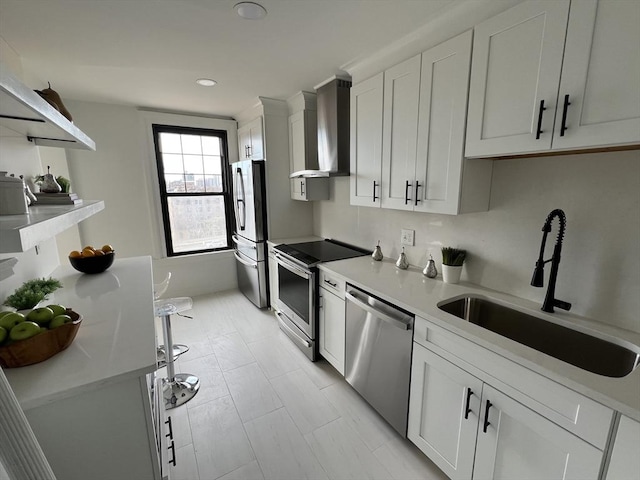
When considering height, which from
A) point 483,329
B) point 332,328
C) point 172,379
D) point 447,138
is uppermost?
point 447,138

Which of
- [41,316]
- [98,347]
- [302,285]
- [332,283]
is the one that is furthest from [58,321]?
[302,285]

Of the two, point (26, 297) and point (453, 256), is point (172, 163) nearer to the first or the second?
point (26, 297)

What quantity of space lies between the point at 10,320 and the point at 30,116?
3.03 feet

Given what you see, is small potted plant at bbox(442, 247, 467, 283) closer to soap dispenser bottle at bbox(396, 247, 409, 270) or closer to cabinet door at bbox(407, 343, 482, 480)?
soap dispenser bottle at bbox(396, 247, 409, 270)

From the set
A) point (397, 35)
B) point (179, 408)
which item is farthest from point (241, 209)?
point (397, 35)

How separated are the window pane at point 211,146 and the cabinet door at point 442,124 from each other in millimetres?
3135

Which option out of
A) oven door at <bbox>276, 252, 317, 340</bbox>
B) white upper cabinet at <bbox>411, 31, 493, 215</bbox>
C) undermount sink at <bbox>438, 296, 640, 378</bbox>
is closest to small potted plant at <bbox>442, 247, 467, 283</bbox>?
undermount sink at <bbox>438, 296, 640, 378</bbox>

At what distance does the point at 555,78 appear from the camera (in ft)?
3.71

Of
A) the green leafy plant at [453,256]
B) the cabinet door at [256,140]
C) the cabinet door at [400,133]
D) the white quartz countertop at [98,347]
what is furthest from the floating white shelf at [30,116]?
the green leafy plant at [453,256]

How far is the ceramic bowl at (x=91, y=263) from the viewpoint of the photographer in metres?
1.97

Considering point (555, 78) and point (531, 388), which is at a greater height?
point (555, 78)

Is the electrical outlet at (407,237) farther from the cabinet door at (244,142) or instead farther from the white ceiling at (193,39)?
the cabinet door at (244,142)

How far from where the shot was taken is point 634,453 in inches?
31.9

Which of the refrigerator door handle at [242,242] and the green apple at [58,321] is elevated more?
the green apple at [58,321]
